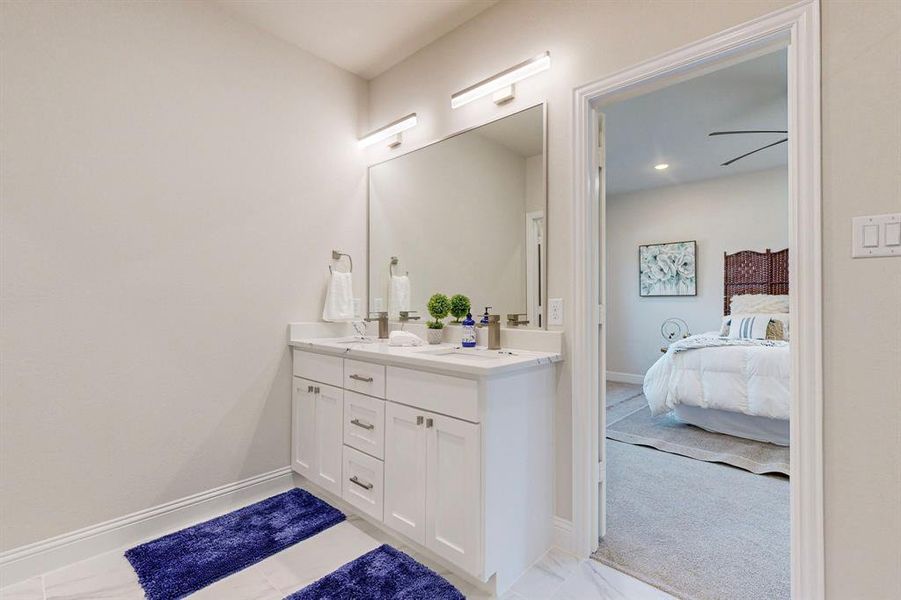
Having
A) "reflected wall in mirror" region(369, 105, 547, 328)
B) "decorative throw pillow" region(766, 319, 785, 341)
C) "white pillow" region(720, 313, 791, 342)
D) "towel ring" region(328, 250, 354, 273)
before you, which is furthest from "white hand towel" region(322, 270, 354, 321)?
"decorative throw pillow" region(766, 319, 785, 341)

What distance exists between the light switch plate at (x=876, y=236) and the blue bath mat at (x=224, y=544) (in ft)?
7.82

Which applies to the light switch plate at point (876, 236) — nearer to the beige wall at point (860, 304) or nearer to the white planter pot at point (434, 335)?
the beige wall at point (860, 304)

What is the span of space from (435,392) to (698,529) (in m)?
1.53

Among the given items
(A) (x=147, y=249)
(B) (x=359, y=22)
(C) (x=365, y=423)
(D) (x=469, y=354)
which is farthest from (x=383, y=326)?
(B) (x=359, y=22)

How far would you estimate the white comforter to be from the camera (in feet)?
10.7

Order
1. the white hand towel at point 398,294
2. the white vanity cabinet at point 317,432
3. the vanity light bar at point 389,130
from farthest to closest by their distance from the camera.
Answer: the white hand towel at point 398,294, the vanity light bar at point 389,130, the white vanity cabinet at point 317,432

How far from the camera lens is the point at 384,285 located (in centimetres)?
287

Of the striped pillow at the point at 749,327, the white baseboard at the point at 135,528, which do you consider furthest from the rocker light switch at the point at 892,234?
the striped pillow at the point at 749,327

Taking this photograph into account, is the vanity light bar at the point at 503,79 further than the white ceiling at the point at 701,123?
No

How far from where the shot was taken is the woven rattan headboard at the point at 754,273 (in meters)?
4.91

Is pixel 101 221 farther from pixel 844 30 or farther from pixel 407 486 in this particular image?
pixel 844 30

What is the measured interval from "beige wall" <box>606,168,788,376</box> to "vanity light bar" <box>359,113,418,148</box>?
14.4ft

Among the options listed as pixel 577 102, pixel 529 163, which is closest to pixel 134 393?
pixel 529 163

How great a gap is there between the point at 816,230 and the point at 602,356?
94 cm
